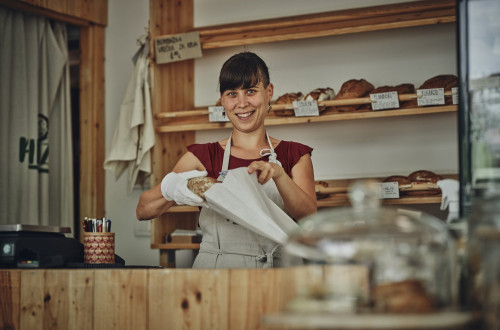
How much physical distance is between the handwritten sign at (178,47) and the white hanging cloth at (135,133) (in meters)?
0.18

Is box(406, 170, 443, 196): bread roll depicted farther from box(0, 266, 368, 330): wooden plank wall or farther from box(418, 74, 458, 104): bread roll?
box(0, 266, 368, 330): wooden plank wall

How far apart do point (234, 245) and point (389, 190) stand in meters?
1.20

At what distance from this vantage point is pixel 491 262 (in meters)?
1.05

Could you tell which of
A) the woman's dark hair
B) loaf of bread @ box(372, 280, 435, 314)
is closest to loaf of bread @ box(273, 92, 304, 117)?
the woman's dark hair

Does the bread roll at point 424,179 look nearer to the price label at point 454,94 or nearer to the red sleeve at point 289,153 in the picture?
the price label at point 454,94

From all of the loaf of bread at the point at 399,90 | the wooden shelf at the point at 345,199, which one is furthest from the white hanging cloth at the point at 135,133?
the loaf of bread at the point at 399,90

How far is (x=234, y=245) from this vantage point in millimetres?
2170

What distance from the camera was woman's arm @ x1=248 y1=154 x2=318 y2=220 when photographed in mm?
1921

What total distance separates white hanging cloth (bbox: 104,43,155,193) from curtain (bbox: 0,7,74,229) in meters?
0.41

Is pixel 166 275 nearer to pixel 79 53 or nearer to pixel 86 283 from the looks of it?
pixel 86 283

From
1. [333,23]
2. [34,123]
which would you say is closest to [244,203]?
[333,23]

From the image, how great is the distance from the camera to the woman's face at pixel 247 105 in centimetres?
228

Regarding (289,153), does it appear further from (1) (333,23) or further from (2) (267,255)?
(1) (333,23)

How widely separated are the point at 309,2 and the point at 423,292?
9.49 ft
